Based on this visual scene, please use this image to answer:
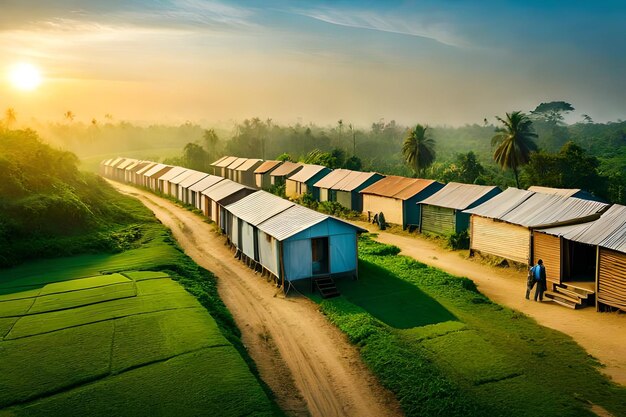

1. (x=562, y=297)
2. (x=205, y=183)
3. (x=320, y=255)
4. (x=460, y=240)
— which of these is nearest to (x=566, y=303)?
(x=562, y=297)

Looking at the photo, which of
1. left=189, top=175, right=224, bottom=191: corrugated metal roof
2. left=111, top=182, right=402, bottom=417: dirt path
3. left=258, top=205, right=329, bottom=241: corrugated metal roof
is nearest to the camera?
left=111, top=182, right=402, bottom=417: dirt path

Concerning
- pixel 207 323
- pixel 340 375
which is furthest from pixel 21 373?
pixel 340 375

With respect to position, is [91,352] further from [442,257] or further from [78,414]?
[442,257]

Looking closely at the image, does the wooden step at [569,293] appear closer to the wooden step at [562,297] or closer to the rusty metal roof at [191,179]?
the wooden step at [562,297]

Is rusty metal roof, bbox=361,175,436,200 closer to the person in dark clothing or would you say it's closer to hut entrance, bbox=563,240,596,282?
hut entrance, bbox=563,240,596,282

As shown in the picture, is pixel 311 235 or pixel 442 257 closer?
pixel 311 235

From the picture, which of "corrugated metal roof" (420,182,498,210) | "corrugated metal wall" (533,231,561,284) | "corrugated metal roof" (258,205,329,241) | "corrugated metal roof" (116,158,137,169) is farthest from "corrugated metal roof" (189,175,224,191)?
"corrugated metal roof" (116,158,137,169)
